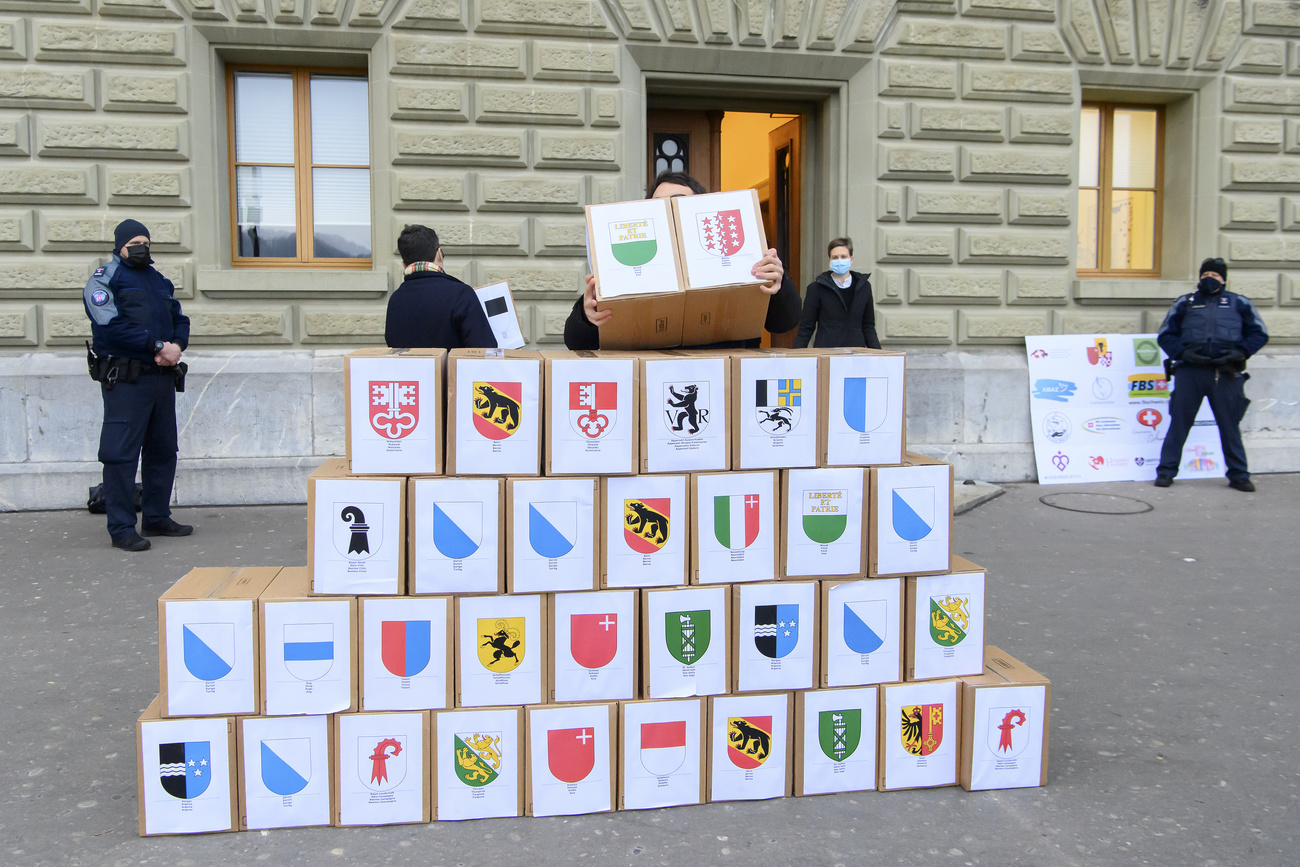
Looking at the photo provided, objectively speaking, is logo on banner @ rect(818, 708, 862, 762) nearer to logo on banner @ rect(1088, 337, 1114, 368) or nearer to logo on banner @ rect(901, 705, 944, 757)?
logo on banner @ rect(901, 705, 944, 757)

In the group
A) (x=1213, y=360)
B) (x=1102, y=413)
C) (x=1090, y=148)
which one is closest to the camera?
(x=1213, y=360)

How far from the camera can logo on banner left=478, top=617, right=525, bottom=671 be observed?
3.10 m

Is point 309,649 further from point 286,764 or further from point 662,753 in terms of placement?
point 662,753

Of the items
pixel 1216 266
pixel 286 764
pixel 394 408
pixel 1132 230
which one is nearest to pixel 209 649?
pixel 286 764

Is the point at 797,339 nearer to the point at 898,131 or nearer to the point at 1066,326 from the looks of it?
the point at 898,131

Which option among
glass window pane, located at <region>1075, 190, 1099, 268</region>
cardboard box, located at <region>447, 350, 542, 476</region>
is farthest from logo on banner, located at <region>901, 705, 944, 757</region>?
glass window pane, located at <region>1075, 190, 1099, 268</region>

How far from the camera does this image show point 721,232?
3240 millimetres

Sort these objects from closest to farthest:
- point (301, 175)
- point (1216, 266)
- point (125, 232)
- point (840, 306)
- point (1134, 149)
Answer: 1. point (125, 232)
2. point (840, 306)
3. point (301, 175)
4. point (1216, 266)
5. point (1134, 149)

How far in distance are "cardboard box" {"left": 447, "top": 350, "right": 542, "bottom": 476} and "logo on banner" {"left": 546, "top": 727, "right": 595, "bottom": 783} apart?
2.77 ft

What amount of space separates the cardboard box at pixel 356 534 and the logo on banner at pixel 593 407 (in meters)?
0.57

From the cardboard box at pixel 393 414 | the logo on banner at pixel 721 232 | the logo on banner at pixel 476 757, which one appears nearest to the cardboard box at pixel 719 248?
the logo on banner at pixel 721 232

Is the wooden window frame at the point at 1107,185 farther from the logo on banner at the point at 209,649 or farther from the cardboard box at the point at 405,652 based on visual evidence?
the logo on banner at the point at 209,649

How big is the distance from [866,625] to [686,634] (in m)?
0.61

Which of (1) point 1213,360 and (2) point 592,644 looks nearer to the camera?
(2) point 592,644
